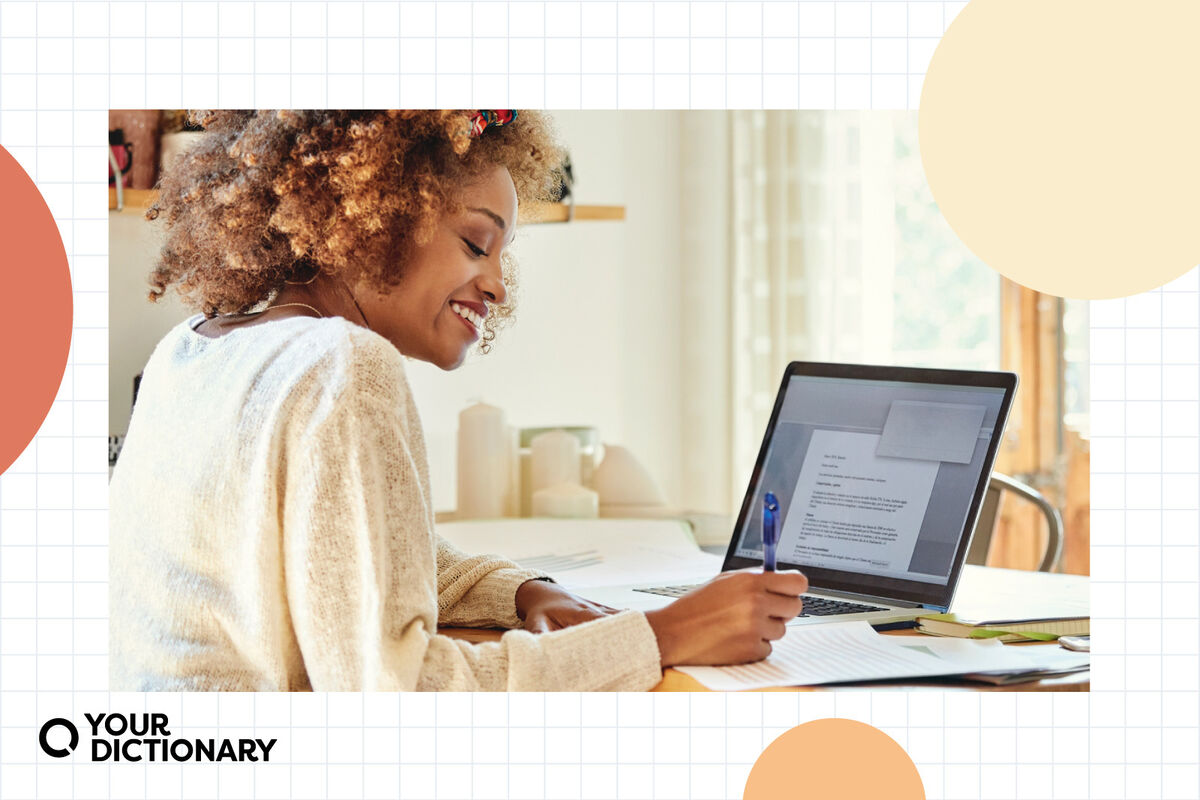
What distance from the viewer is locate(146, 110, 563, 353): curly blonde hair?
98cm

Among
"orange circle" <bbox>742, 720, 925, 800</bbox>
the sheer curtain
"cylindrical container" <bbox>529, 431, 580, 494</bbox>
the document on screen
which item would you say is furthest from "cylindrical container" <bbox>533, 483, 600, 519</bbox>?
"orange circle" <bbox>742, 720, 925, 800</bbox>

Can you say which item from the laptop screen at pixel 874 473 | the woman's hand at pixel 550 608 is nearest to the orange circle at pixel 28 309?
the woman's hand at pixel 550 608

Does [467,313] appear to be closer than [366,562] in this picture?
No

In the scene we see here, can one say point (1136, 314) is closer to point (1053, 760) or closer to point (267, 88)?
point (1053, 760)

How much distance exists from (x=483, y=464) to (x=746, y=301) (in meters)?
0.98

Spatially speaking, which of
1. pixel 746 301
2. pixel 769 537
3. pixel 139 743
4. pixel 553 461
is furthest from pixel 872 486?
pixel 746 301

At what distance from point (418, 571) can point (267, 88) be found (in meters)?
0.47

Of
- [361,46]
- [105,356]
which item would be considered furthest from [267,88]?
[105,356]

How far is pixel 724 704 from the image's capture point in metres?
0.92

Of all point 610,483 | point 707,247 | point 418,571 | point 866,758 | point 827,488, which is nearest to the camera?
Answer: point 418,571

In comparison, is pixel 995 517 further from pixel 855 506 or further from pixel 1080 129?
pixel 1080 129

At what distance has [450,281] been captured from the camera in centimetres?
105

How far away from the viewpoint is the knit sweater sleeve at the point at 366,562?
2.49ft

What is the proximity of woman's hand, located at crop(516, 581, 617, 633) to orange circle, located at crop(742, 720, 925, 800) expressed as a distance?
0.19 metres
